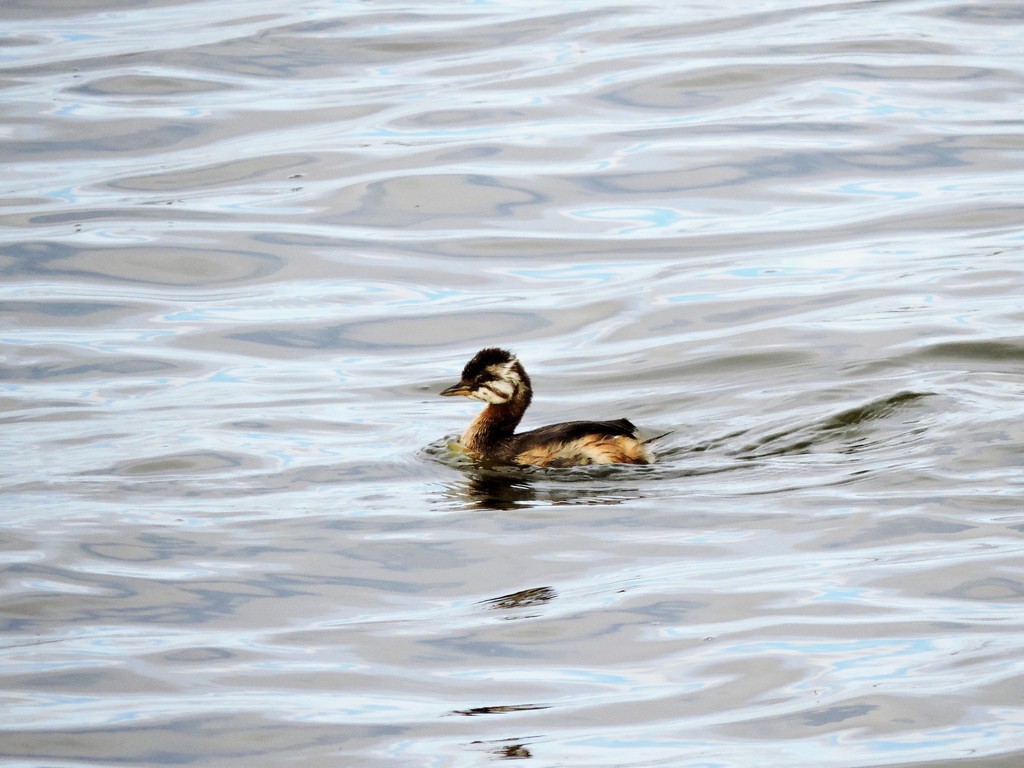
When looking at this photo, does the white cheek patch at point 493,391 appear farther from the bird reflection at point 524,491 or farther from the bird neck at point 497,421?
the bird reflection at point 524,491

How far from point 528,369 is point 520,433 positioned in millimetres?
1778

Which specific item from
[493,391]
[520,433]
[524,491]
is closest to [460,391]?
[493,391]

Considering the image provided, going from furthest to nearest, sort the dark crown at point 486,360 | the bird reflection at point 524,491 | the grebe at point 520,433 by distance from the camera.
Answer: the dark crown at point 486,360 → the grebe at point 520,433 → the bird reflection at point 524,491

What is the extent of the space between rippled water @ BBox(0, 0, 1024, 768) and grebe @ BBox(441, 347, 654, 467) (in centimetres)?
14

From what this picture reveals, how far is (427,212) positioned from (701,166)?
9.28ft

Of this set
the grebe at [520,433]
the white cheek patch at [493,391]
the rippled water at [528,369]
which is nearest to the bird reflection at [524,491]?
the rippled water at [528,369]

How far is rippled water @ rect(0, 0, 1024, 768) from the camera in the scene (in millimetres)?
6367

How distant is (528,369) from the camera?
1194 centimetres

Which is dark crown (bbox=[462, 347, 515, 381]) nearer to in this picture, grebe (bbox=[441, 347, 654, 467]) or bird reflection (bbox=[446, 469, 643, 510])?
grebe (bbox=[441, 347, 654, 467])

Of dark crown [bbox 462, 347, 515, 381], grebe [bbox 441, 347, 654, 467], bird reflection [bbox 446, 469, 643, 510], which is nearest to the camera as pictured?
bird reflection [bbox 446, 469, 643, 510]

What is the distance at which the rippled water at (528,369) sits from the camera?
637cm

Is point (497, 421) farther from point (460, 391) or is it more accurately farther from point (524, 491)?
point (524, 491)

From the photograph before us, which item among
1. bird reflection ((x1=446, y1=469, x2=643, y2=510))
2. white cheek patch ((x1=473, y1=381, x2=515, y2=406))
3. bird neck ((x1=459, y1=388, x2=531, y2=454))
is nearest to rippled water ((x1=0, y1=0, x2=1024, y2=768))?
bird reflection ((x1=446, y1=469, x2=643, y2=510))

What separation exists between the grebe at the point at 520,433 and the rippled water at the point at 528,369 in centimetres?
14
